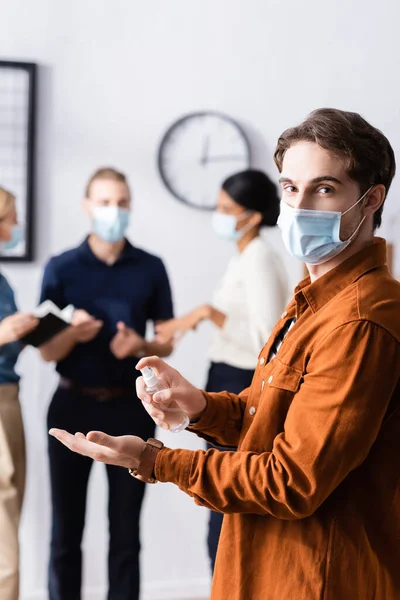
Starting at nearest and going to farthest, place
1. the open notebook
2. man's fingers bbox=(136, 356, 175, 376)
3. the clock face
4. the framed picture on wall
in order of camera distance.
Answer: man's fingers bbox=(136, 356, 175, 376) → the open notebook → the framed picture on wall → the clock face

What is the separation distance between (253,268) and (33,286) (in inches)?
35.5

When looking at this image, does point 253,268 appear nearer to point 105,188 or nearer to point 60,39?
point 105,188

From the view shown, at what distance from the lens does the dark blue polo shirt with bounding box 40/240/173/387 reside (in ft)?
8.30

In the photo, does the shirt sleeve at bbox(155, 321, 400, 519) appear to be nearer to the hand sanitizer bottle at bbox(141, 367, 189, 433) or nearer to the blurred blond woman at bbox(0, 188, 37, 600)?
the hand sanitizer bottle at bbox(141, 367, 189, 433)

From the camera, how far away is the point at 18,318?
2.38 meters

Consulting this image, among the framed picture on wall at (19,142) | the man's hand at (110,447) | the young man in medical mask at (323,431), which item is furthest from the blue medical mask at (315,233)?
the framed picture on wall at (19,142)

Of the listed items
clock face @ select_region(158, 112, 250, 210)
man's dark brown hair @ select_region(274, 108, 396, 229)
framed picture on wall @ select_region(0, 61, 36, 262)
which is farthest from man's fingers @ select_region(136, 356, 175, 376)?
clock face @ select_region(158, 112, 250, 210)

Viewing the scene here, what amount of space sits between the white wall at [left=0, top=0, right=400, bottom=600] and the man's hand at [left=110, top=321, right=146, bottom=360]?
Answer: 0.57 metres

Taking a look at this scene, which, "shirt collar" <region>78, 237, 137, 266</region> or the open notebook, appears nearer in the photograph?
the open notebook

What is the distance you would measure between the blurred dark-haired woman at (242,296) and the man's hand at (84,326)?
26 centimetres

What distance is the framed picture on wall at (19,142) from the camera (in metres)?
2.85

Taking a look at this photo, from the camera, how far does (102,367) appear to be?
2527 mm

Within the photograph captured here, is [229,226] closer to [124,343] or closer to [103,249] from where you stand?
[103,249]

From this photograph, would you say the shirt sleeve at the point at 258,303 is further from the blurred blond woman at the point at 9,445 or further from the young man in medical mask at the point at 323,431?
the young man in medical mask at the point at 323,431
